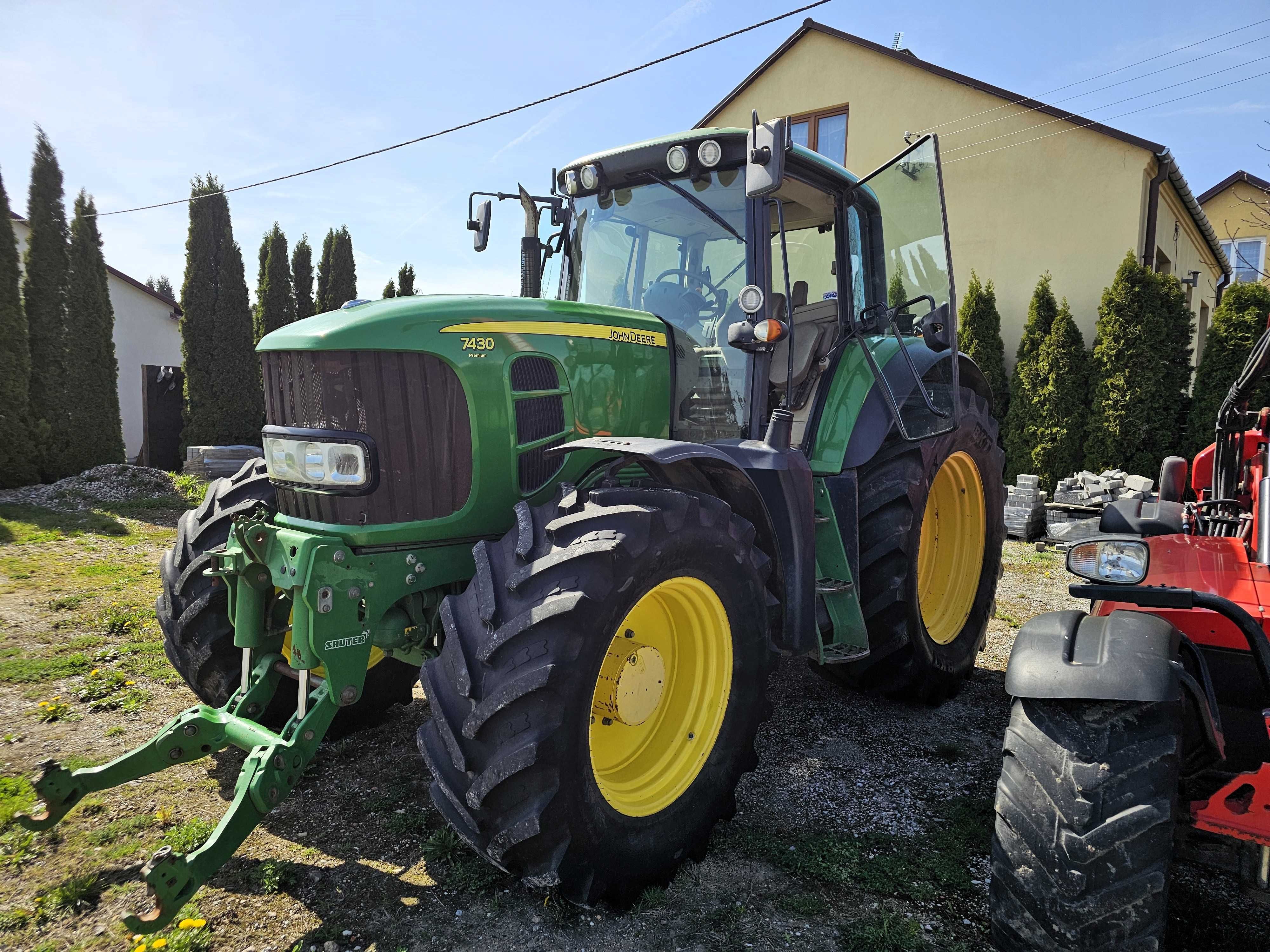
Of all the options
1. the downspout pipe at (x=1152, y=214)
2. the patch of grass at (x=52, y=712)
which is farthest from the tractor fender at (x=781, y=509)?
the downspout pipe at (x=1152, y=214)

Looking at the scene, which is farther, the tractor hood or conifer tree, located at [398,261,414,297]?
conifer tree, located at [398,261,414,297]

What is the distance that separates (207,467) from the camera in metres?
11.9

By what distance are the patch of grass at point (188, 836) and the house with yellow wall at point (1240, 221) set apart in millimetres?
22199

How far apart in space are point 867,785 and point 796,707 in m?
0.78

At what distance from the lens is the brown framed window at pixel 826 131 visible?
12.8 metres

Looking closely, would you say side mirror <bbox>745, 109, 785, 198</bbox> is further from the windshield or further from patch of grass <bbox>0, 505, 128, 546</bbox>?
patch of grass <bbox>0, 505, 128, 546</bbox>

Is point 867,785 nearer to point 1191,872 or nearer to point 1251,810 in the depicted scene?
point 1191,872

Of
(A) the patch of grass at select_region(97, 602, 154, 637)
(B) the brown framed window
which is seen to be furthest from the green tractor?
(B) the brown framed window

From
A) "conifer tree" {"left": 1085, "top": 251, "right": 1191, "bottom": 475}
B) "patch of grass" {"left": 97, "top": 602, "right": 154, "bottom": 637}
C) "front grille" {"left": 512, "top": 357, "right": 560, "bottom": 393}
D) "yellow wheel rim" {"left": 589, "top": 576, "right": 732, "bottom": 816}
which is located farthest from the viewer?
"conifer tree" {"left": 1085, "top": 251, "right": 1191, "bottom": 475}

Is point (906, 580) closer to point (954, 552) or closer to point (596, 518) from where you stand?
point (954, 552)

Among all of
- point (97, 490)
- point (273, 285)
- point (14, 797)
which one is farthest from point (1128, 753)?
point (273, 285)

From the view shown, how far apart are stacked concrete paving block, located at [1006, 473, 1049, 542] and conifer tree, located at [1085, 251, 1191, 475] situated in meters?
1.97

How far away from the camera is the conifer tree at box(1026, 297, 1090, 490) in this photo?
410 inches

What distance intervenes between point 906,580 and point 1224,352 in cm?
875
